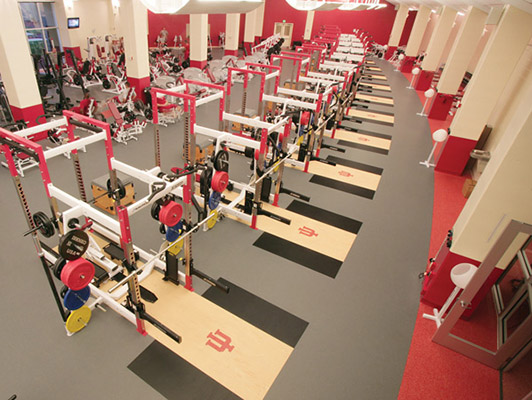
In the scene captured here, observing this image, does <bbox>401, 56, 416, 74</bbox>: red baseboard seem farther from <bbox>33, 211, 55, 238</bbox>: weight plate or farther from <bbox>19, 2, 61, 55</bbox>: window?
<bbox>33, 211, 55, 238</bbox>: weight plate

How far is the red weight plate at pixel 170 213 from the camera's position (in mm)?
3598

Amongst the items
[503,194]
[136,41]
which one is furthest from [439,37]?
[503,194]

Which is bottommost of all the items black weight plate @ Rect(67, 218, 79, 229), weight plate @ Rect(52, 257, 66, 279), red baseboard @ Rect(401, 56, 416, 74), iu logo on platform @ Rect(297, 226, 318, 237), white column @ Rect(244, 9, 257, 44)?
iu logo on platform @ Rect(297, 226, 318, 237)

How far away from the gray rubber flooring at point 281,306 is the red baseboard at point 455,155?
1692mm

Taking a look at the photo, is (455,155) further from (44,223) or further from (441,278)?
(44,223)

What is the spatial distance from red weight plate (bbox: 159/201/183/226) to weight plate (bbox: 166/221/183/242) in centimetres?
25

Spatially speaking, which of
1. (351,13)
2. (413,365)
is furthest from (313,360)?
(351,13)

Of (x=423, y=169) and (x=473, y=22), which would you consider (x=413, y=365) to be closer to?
(x=423, y=169)

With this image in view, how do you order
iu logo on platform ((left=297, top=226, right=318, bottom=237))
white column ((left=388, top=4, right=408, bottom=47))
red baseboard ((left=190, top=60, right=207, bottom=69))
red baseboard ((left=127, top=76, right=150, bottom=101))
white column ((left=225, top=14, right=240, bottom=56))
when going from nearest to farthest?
iu logo on platform ((left=297, top=226, right=318, bottom=237)), red baseboard ((left=127, top=76, right=150, bottom=101)), red baseboard ((left=190, top=60, right=207, bottom=69)), white column ((left=225, top=14, right=240, bottom=56)), white column ((left=388, top=4, right=408, bottom=47))

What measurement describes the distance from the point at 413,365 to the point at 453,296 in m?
1.01

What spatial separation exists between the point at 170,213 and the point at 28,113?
5.59 m

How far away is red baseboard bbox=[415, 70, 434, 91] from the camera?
15.5m

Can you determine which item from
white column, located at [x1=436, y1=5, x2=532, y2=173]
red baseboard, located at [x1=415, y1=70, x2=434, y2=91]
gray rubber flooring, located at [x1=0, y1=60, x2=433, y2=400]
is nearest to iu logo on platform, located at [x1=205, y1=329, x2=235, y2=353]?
gray rubber flooring, located at [x1=0, y1=60, x2=433, y2=400]

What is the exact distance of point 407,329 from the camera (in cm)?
408
